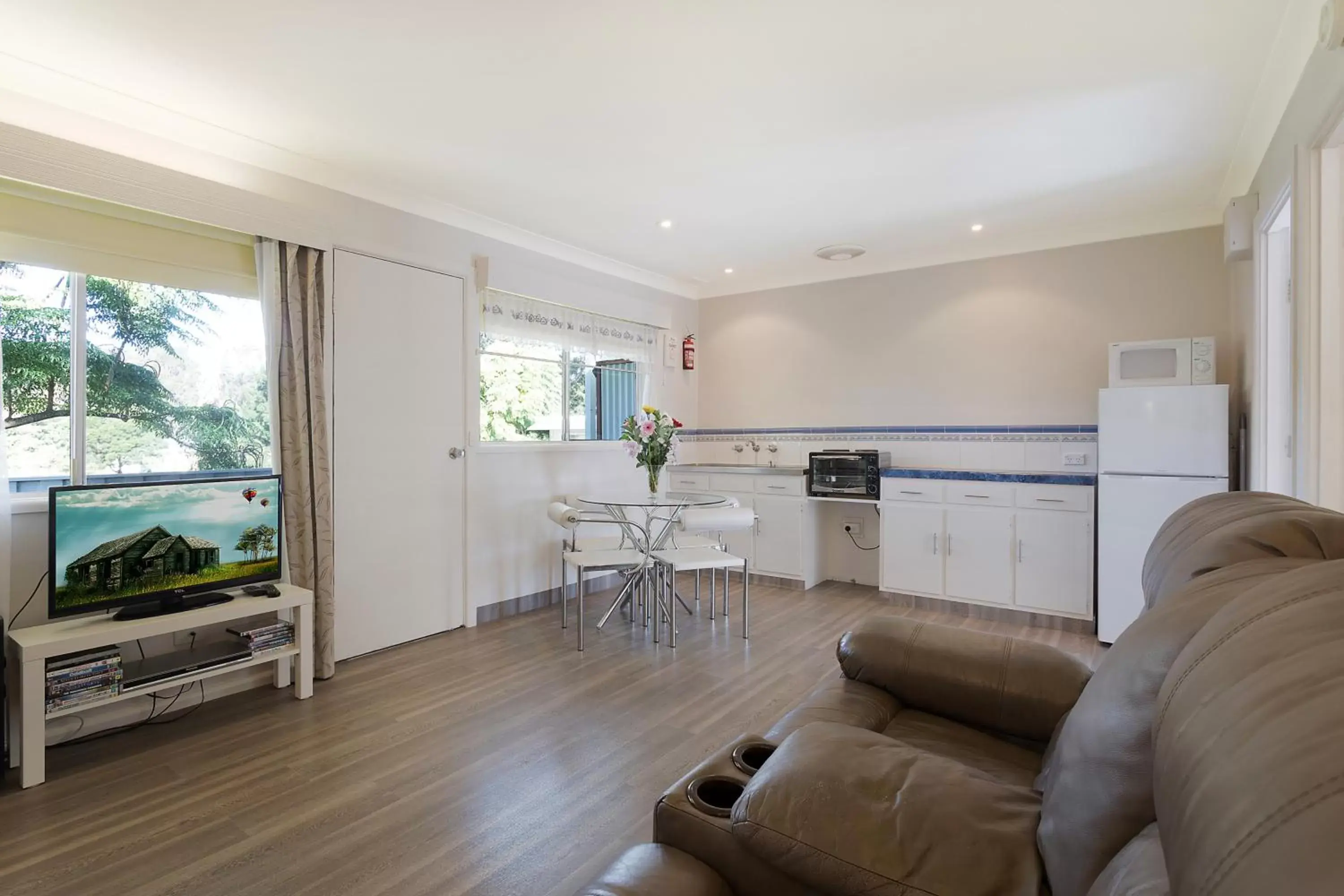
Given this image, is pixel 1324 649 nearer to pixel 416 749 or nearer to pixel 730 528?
pixel 416 749

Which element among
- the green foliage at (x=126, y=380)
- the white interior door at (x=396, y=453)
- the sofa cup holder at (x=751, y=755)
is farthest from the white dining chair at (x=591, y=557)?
the sofa cup holder at (x=751, y=755)

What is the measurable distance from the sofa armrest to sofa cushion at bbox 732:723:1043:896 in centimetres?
56

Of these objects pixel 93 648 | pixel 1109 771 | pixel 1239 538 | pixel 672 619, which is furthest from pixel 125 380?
pixel 1239 538

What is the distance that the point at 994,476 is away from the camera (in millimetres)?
4387

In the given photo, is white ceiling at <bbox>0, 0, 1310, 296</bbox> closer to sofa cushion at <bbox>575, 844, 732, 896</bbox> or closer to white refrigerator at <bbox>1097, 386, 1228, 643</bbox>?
white refrigerator at <bbox>1097, 386, 1228, 643</bbox>

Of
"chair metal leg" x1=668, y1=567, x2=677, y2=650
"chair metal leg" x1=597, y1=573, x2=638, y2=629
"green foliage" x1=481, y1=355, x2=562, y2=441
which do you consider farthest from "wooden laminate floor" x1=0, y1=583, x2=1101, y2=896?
"green foliage" x1=481, y1=355, x2=562, y2=441

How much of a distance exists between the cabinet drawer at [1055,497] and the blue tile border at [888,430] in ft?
1.91

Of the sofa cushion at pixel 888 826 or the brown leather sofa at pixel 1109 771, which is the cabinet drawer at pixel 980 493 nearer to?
the brown leather sofa at pixel 1109 771

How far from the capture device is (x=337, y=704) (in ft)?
9.86

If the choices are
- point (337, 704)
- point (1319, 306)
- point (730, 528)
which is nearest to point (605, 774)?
point (337, 704)

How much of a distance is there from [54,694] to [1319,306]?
4721mm

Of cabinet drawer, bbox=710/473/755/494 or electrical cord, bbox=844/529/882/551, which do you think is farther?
cabinet drawer, bbox=710/473/755/494

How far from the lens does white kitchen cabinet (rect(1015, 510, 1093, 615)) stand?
161 inches

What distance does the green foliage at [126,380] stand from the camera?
8.69 feet
